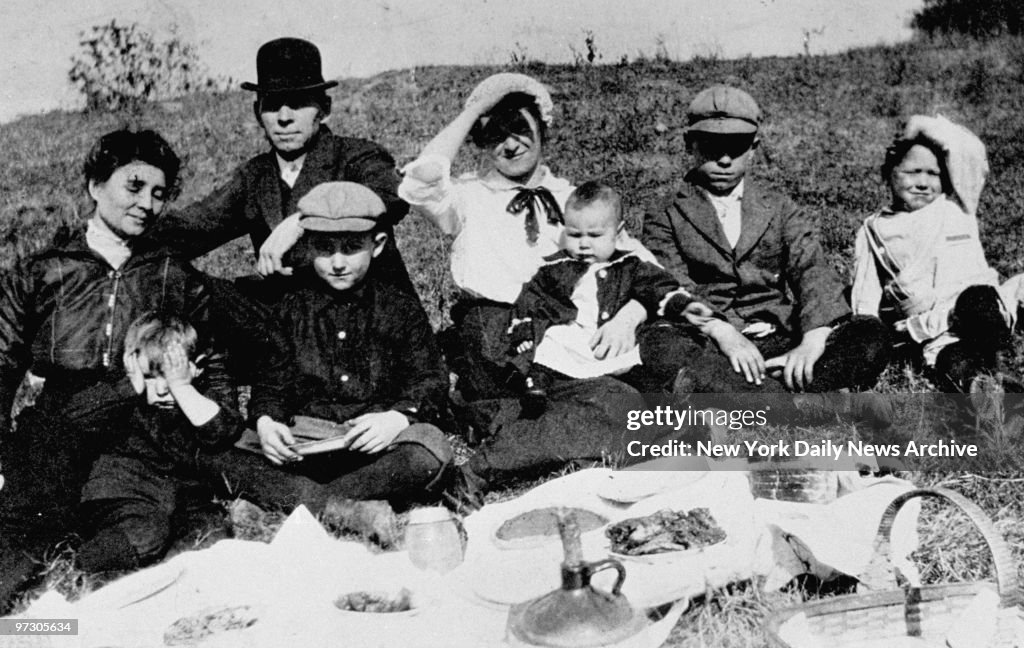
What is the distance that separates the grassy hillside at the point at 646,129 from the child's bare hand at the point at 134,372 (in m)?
2.45

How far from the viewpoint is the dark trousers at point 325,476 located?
361 cm

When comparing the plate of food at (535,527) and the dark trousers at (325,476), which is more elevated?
the dark trousers at (325,476)

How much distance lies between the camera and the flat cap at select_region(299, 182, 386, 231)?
397cm

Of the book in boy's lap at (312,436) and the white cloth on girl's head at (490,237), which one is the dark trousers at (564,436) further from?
the white cloth on girl's head at (490,237)

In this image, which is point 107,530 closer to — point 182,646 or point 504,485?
point 182,646

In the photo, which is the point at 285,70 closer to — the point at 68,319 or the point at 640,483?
the point at 68,319

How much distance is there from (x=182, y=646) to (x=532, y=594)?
92cm

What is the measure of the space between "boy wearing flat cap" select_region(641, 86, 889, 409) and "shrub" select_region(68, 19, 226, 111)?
9.69ft

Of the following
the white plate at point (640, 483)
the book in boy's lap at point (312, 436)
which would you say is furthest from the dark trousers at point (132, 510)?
the white plate at point (640, 483)

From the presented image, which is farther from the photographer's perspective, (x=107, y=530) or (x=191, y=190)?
(x=191, y=190)

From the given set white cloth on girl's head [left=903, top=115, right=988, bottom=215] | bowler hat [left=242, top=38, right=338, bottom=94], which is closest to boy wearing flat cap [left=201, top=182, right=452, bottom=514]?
bowler hat [left=242, top=38, right=338, bottom=94]

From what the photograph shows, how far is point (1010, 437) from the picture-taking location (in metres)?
3.64

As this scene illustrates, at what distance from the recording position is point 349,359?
3.90 meters

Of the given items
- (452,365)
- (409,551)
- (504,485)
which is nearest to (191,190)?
(452,365)
